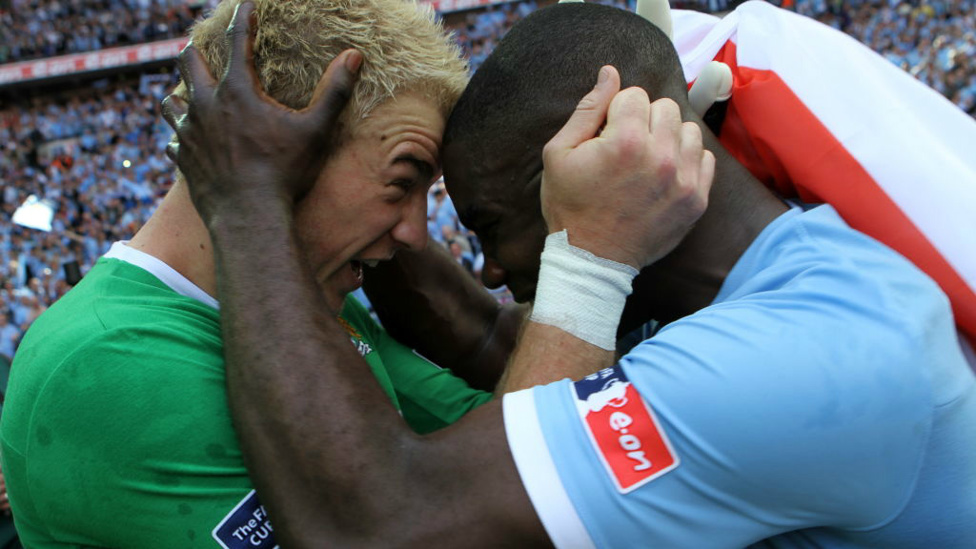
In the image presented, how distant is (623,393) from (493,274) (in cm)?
90

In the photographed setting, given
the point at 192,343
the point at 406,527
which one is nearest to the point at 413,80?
the point at 192,343

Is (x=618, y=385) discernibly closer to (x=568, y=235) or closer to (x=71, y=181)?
(x=568, y=235)

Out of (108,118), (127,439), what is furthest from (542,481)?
(108,118)

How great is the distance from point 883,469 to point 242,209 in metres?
1.32

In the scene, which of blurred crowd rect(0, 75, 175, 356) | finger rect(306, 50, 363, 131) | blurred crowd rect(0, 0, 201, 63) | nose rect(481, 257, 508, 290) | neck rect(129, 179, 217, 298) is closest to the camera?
finger rect(306, 50, 363, 131)

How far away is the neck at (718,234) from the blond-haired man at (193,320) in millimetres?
675

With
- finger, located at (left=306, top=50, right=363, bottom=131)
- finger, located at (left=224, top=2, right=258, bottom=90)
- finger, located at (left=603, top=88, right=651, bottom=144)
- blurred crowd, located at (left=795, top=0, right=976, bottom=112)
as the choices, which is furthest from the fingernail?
blurred crowd, located at (left=795, top=0, right=976, bottom=112)

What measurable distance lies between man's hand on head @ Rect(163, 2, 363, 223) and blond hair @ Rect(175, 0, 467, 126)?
56 mm

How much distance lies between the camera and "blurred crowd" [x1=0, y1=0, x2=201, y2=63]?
24.8m

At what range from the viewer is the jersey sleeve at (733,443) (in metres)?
1.37

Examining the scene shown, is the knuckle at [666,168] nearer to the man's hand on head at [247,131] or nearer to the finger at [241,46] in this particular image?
the man's hand on head at [247,131]

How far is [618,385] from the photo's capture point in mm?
1488

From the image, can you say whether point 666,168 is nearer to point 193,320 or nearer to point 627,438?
point 627,438

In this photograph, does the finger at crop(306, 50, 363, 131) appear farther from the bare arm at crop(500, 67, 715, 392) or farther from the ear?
the ear
